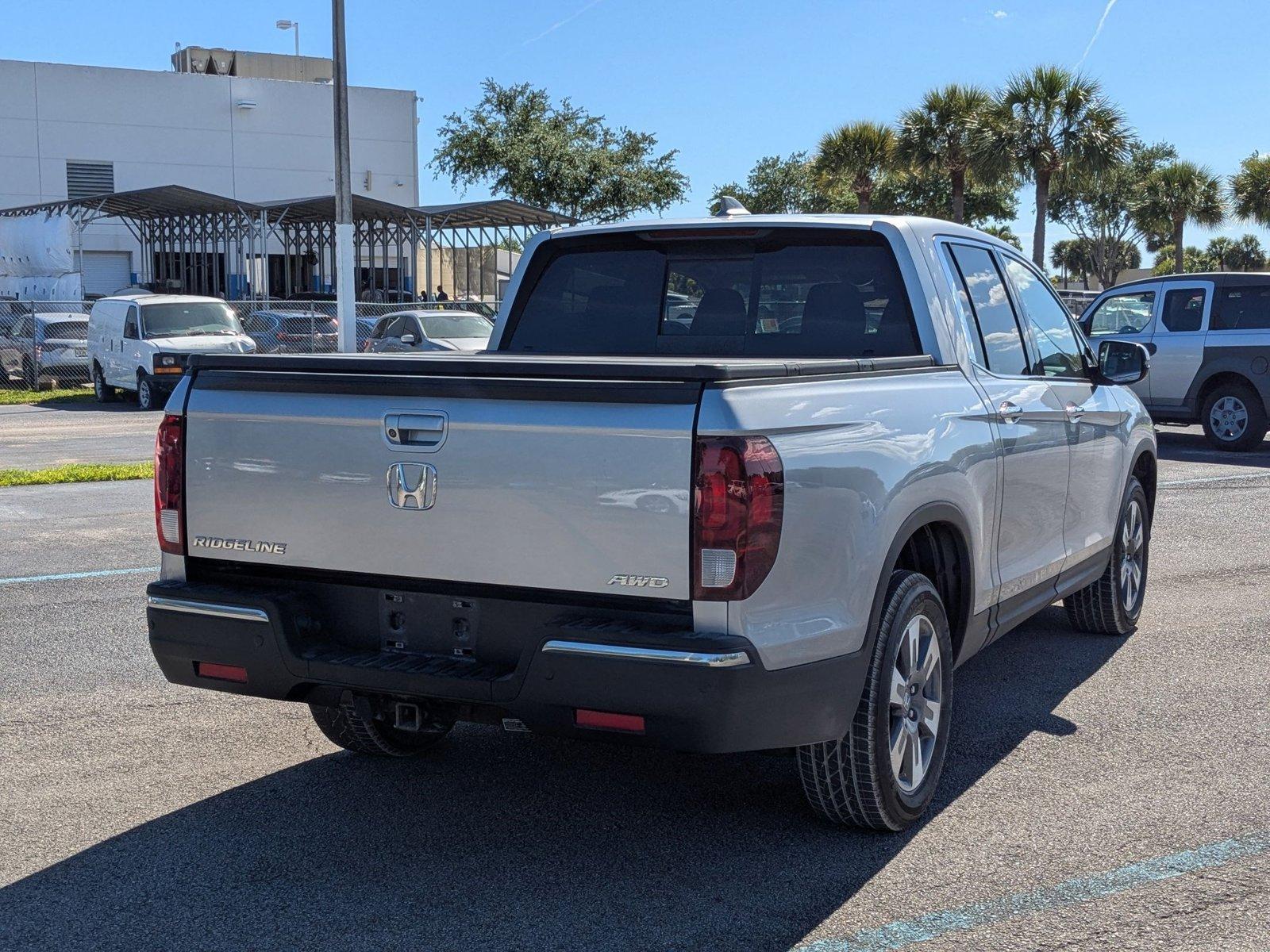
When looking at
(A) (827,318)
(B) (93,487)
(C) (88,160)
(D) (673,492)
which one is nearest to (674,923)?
(D) (673,492)

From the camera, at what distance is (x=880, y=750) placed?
405 centimetres

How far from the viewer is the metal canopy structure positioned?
39281 mm

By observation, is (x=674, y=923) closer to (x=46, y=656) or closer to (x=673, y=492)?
(x=673, y=492)

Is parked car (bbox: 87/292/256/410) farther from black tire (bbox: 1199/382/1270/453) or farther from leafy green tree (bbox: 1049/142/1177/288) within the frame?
leafy green tree (bbox: 1049/142/1177/288)

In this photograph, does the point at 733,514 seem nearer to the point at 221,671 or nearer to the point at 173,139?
the point at 221,671

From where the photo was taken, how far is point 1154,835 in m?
4.25

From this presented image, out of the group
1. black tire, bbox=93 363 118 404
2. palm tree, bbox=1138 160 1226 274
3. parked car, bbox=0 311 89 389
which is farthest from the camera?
palm tree, bbox=1138 160 1226 274

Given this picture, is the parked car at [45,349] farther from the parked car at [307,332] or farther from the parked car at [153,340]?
the parked car at [307,332]

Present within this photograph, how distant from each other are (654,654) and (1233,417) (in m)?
14.4

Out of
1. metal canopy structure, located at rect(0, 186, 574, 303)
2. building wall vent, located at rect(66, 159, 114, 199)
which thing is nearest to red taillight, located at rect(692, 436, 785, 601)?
metal canopy structure, located at rect(0, 186, 574, 303)

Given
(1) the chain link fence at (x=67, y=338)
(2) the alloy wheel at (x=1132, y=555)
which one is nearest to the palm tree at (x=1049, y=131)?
(1) the chain link fence at (x=67, y=338)

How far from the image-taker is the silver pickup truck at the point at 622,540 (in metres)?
3.50

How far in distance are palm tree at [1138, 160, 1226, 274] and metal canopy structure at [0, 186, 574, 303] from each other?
31.1m

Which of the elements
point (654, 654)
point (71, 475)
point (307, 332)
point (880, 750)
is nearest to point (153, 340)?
point (307, 332)
